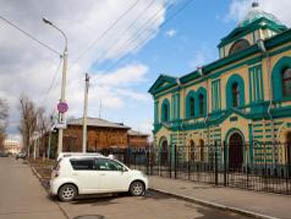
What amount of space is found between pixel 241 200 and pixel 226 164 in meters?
5.95

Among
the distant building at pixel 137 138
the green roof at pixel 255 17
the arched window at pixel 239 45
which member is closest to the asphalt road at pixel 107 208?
the arched window at pixel 239 45

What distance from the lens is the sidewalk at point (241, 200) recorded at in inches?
355

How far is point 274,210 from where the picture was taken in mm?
9234

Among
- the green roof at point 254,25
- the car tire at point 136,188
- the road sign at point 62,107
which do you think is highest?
the green roof at point 254,25

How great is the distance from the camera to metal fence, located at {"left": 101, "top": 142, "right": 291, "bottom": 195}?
16766 millimetres

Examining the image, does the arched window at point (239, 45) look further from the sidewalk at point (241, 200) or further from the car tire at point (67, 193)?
the car tire at point (67, 193)

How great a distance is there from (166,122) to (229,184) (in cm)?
1993

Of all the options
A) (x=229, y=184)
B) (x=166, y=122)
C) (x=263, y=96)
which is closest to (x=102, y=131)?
(x=166, y=122)

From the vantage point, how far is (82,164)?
1205 cm

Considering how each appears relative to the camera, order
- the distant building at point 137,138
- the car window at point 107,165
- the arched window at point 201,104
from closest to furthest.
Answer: the car window at point 107,165 → the arched window at point 201,104 → the distant building at point 137,138

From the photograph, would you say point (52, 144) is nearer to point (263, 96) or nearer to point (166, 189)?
point (263, 96)

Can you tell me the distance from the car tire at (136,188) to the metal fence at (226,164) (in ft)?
14.2

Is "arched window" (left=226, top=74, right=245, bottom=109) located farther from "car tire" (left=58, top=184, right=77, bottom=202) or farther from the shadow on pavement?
"car tire" (left=58, top=184, right=77, bottom=202)

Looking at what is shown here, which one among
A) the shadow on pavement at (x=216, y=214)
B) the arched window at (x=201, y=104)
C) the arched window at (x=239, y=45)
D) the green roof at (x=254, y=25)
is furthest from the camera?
the arched window at (x=201, y=104)
